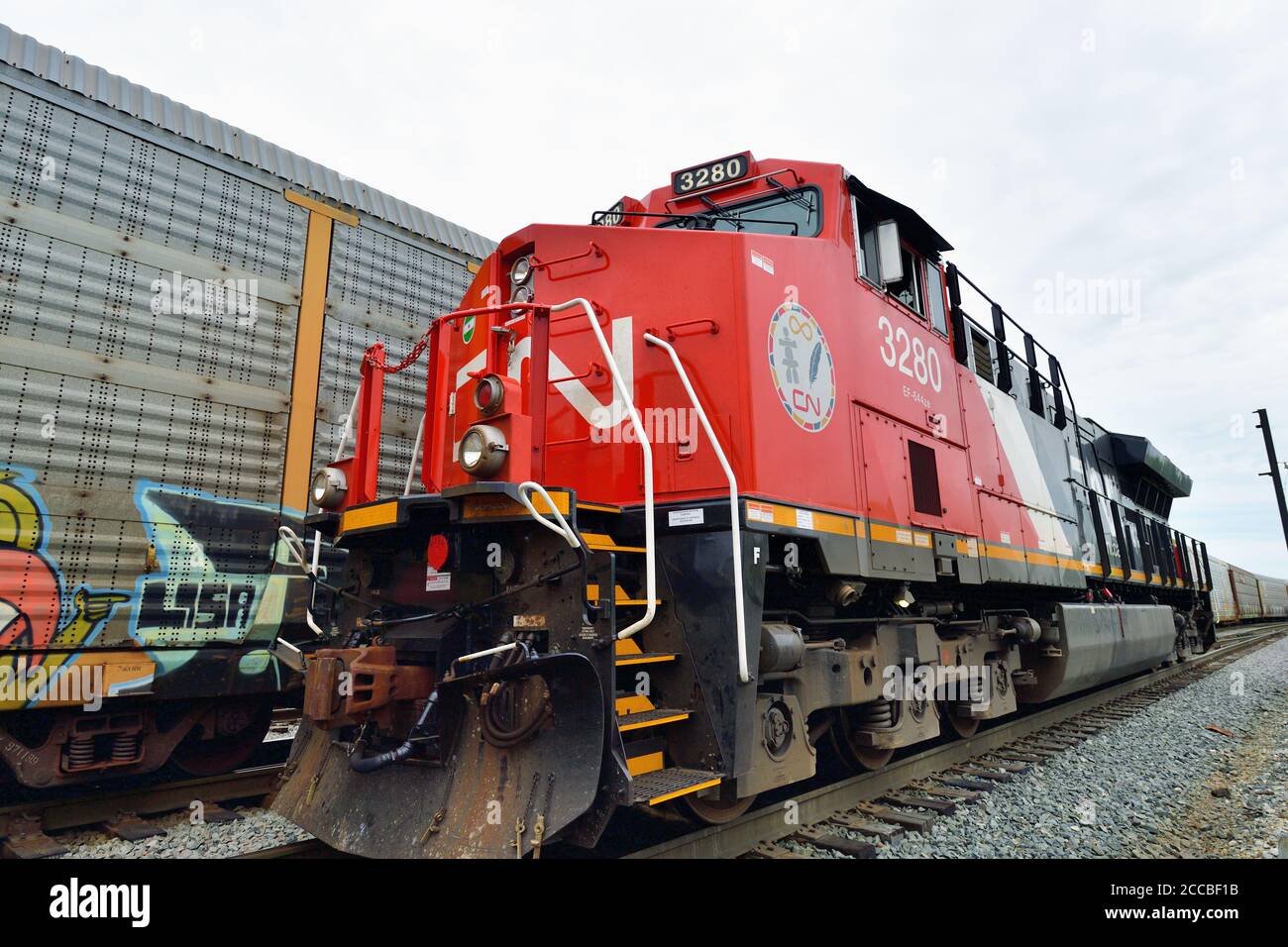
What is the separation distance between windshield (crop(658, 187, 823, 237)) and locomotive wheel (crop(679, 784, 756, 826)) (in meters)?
3.25

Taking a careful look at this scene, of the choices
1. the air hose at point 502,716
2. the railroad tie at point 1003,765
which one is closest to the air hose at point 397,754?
the air hose at point 502,716

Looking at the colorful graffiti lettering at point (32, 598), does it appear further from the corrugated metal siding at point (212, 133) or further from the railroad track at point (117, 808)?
the corrugated metal siding at point (212, 133)

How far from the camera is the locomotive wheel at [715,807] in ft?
11.8

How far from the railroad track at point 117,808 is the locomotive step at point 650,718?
200 cm

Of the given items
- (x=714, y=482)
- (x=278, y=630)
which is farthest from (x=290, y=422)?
(x=714, y=482)

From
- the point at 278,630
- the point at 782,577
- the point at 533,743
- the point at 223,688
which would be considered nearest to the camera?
the point at 533,743

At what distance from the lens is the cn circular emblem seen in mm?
3908

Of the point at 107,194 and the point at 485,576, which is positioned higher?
the point at 107,194

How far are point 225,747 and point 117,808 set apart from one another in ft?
2.75

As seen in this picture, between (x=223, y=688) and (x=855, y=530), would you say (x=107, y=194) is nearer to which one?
(x=223, y=688)

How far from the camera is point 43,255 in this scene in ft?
15.0
